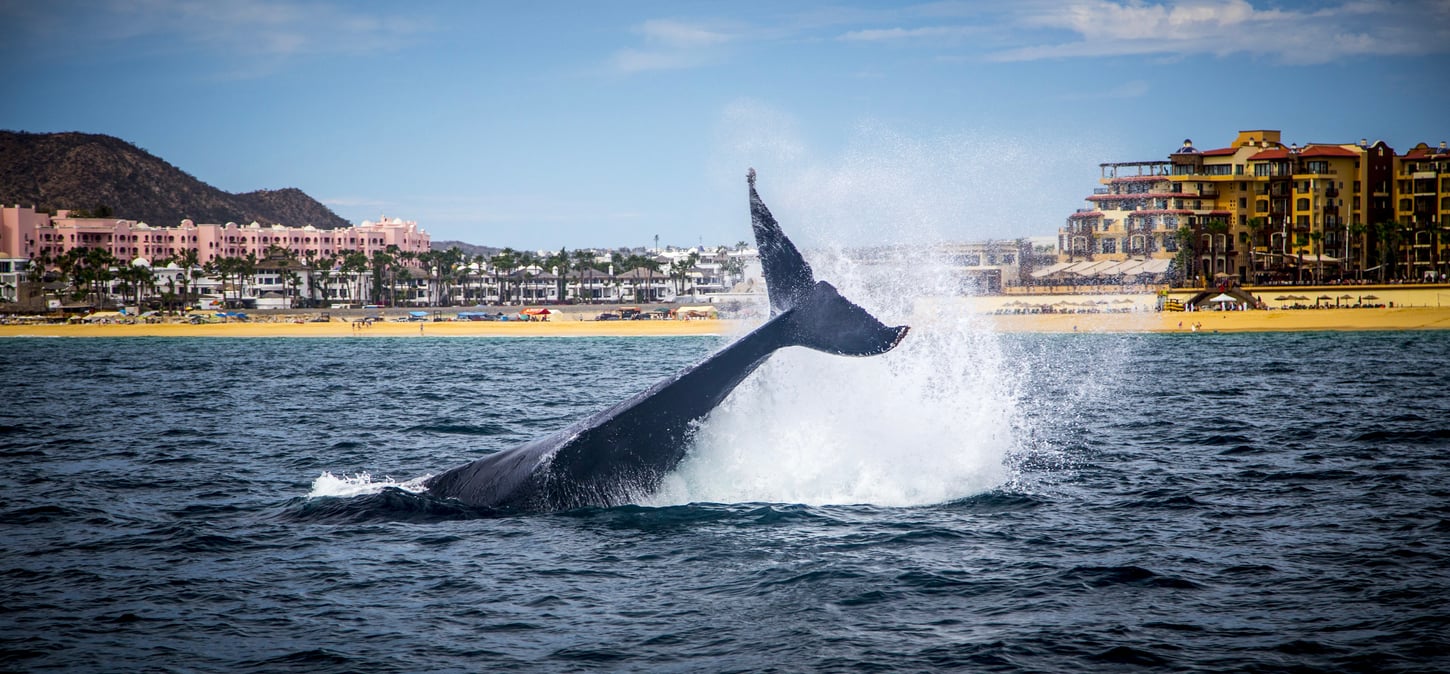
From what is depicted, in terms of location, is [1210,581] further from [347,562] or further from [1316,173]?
[1316,173]

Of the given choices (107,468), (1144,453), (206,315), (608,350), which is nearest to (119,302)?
(206,315)

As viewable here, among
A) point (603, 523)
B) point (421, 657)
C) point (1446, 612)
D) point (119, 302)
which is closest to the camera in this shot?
point (421, 657)

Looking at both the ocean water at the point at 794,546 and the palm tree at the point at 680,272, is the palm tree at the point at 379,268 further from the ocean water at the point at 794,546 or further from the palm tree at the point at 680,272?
the ocean water at the point at 794,546

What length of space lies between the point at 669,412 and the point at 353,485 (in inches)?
236

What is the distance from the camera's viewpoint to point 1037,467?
1930 centimetres

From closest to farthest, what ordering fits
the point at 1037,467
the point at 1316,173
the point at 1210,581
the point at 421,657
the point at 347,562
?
the point at 421,657 < the point at 1210,581 < the point at 347,562 < the point at 1037,467 < the point at 1316,173

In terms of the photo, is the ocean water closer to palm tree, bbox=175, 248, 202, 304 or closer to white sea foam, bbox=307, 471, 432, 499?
white sea foam, bbox=307, 471, 432, 499

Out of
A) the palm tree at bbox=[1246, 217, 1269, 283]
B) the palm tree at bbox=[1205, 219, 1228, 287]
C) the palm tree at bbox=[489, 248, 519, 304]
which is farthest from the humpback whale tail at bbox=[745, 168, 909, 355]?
the palm tree at bbox=[489, 248, 519, 304]

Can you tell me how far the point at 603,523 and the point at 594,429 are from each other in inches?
49.3

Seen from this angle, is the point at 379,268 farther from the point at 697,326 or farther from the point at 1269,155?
the point at 1269,155

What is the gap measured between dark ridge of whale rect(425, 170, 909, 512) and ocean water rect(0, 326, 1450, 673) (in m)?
0.45

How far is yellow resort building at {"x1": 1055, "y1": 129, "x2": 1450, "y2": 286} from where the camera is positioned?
11481 cm

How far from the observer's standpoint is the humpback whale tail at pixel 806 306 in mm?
13555

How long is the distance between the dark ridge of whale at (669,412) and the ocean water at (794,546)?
446 millimetres
